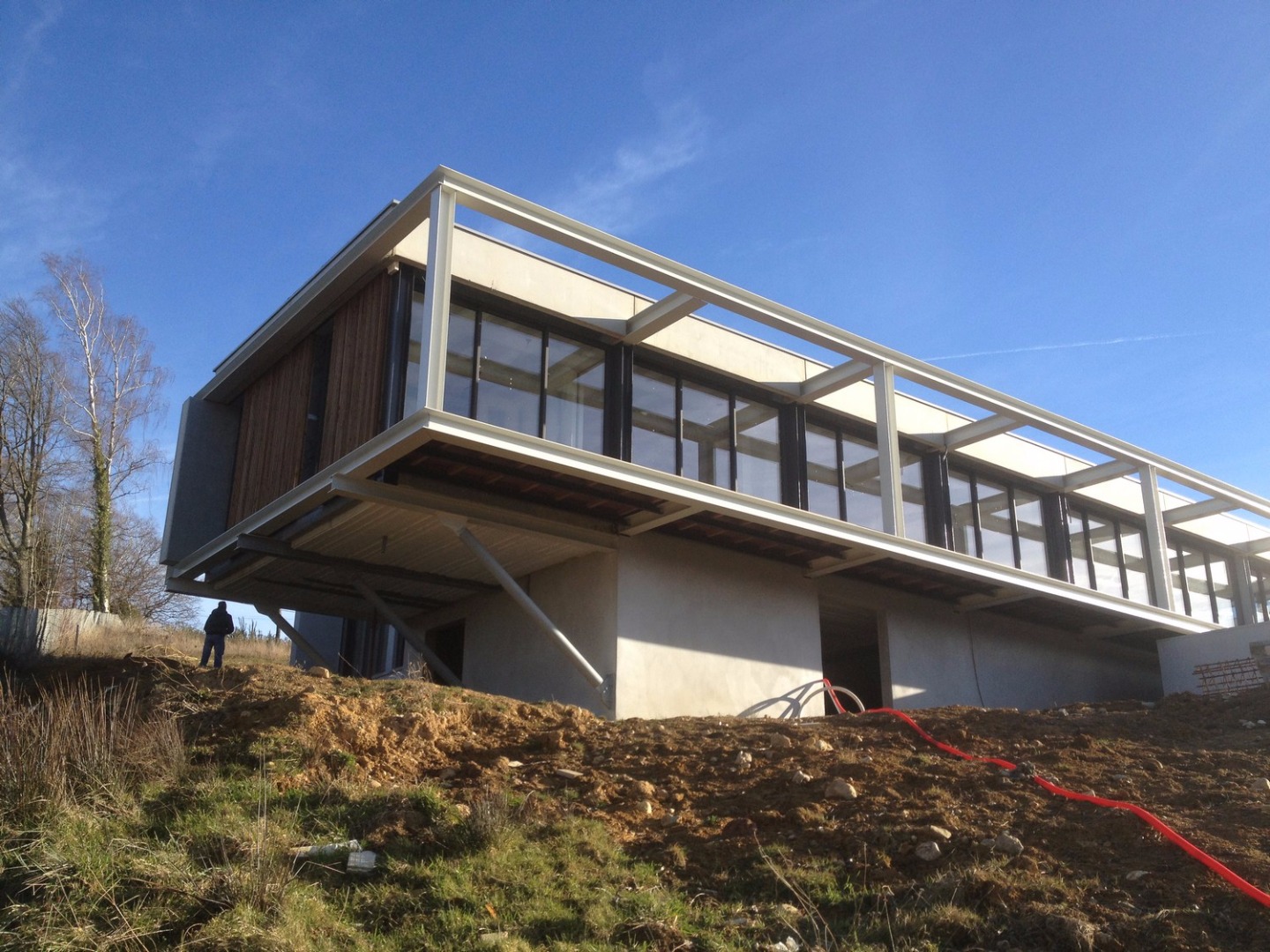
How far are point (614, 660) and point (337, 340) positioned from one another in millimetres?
5706

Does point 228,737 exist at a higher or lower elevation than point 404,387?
lower

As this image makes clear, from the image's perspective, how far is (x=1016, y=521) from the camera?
2092 cm

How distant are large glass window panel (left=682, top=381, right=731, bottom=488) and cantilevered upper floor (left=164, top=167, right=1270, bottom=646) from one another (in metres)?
0.04

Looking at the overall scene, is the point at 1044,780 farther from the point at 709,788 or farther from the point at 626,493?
the point at 626,493

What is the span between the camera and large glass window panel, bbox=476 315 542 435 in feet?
47.1

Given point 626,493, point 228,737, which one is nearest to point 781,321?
point 626,493

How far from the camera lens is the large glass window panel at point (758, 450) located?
16.8 metres

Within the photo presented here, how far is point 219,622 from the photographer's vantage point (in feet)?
52.1

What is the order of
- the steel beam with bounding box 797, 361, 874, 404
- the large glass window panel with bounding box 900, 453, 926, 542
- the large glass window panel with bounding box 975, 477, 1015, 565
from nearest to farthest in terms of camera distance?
the steel beam with bounding box 797, 361, 874, 404, the large glass window panel with bounding box 900, 453, 926, 542, the large glass window panel with bounding box 975, 477, 1015, 565

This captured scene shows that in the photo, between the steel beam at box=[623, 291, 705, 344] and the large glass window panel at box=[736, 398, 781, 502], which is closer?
the steel beam at box=[623, 291, 705, 344]

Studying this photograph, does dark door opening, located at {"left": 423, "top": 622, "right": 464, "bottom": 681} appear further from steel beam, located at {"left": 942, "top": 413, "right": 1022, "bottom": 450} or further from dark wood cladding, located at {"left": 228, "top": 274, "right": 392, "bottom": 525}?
steel beam, located at {"left": 942, "top": 413, "right": 1022, "bottom": 450}

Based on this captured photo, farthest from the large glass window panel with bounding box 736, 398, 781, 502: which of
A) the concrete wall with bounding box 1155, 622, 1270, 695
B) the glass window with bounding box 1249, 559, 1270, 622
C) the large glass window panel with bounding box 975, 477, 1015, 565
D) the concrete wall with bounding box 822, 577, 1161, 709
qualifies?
the glass window with bounding box 1249, 559, 1270, 622

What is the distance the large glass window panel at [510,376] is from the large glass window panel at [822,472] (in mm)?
4976

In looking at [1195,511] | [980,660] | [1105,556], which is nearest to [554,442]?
[980,660]
